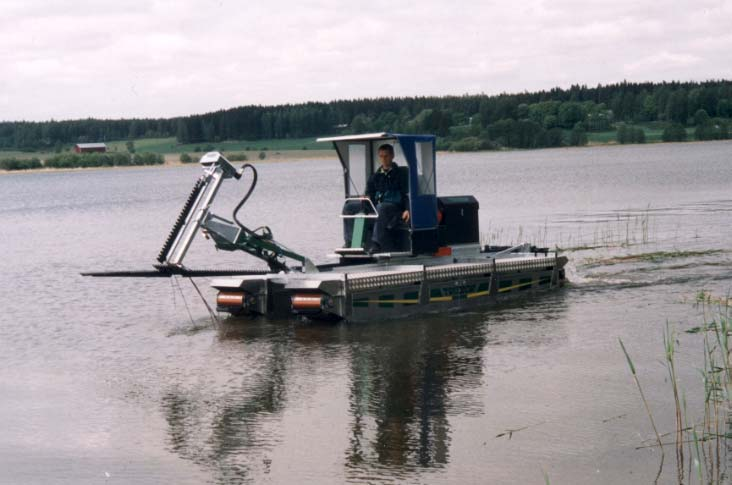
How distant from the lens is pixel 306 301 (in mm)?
15352

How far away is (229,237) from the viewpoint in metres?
15.6

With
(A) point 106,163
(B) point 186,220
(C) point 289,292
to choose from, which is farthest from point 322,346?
(A) point 106,163

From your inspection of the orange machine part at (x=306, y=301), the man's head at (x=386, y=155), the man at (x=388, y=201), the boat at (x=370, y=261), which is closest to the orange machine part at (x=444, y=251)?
the boat at (x=370, y=261)

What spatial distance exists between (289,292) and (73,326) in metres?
4.19

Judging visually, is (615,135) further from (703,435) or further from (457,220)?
(703,435)

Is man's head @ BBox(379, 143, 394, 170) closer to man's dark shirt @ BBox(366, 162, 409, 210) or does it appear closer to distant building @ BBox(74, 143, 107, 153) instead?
man's dark shirt @ BBox(366, 162, 409, 210)

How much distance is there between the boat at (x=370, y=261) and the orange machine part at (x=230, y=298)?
15 mm

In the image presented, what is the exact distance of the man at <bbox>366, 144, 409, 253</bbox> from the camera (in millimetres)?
16844

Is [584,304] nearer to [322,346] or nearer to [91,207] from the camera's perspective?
[322,346]

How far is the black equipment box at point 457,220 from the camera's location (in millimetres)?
17812

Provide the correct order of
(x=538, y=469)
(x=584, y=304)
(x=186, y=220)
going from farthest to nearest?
1. (x=584, y=304)
2. (x=186, y=220)
3. (x=538, y=469)

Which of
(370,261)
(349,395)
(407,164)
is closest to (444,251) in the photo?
(370,261)

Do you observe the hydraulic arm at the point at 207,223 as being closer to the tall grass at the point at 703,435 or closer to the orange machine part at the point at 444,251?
the orange machine part at the point at 444,251

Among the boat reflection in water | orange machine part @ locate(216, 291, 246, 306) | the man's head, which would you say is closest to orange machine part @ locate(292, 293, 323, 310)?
the boat reflection in water
